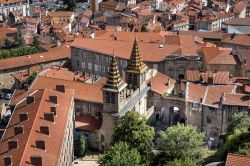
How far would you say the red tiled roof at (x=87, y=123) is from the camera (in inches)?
2618

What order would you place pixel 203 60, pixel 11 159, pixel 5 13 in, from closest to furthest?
pixel 11 159
pixel 203 60
pixel 5 13

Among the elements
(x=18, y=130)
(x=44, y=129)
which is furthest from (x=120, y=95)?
(x=18, y=130)

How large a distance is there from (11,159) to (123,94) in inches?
860

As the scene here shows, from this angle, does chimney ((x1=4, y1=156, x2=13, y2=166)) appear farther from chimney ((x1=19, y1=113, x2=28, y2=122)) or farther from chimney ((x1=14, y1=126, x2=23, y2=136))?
chimney ((x1=19, y1=113, x2=28, y2=122))

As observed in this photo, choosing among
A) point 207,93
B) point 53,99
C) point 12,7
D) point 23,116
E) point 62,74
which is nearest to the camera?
point 23,116

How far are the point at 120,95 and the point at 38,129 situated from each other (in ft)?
48.3

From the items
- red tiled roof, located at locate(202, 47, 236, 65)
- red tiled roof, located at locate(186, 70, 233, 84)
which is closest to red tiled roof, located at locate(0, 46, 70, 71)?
red tiled roof, located at locate(202, 47, 236, 65)

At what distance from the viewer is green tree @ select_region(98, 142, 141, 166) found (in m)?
50.7

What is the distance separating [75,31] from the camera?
146000mm

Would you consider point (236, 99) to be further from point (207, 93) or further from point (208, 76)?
point (208, 76)

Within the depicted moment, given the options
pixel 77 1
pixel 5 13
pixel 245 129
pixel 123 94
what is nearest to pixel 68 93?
pixel 123 94

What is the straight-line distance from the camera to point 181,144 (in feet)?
179

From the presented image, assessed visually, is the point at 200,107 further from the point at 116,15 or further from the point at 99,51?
the point at 116,15

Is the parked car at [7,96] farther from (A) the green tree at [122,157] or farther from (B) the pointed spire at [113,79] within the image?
(A) the green tree at [122,157]
